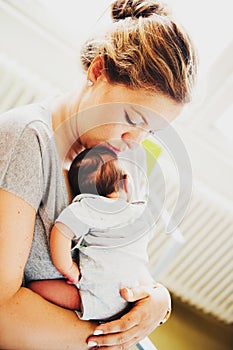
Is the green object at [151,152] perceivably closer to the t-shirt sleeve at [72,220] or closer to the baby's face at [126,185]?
the baby's face at [126,185]

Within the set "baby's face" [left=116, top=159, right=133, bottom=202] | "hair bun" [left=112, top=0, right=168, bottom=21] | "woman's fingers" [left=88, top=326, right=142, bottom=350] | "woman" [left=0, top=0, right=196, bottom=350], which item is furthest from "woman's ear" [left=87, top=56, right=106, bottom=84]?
"woman's fingers" [left=88, top=326, right=142, bottom=350]

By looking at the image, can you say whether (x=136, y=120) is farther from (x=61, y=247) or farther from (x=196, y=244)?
(x=196, y=244)

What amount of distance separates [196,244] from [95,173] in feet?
3.34

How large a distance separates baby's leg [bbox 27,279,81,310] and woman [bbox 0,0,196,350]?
0.6 inches

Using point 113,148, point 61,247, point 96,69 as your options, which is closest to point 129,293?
point 61,247

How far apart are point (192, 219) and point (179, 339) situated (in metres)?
0.56

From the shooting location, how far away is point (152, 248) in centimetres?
178

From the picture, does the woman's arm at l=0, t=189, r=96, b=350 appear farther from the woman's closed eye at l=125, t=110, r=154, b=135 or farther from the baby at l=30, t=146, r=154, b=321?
Result: the woman's closed eye at l=125, t=110, r=154, b=135

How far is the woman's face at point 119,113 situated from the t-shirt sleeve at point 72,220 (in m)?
0.15

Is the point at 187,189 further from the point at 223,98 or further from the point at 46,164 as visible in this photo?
the point at 46,164

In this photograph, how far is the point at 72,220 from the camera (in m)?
0.74

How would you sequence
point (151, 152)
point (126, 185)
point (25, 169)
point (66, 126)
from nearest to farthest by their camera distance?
point (25, 169), point (66, 126), point (126, 185), point (151, 152)

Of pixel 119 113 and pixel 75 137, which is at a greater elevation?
pixel 119 113

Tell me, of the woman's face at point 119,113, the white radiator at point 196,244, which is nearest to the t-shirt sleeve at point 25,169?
the woman's face at point 119,113
